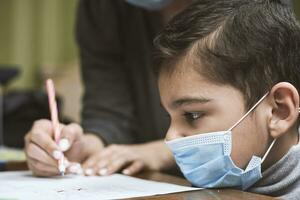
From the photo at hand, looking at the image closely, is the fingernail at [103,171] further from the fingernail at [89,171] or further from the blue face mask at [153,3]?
the blue face mask at [153,3]

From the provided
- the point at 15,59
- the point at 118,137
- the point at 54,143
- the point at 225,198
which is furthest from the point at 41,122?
the point at 15,59

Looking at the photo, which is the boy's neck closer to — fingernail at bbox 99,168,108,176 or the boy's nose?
the boy's nose

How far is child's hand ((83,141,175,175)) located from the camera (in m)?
1.11

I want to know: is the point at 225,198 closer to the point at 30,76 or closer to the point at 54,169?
the point at 54,169

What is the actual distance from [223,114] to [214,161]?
0.26 feet

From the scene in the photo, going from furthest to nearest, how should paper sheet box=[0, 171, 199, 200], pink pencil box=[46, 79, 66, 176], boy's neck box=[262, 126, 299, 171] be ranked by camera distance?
pink pencil box=[46, 79, 66, 176] < boy's neck box=[262, 126, 299, 171] < paper sheet box=[0, 171, 199, 200]

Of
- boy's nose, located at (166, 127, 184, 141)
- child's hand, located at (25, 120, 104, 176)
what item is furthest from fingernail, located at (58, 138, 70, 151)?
boy's nose, located at (166, 127, 184, 141)

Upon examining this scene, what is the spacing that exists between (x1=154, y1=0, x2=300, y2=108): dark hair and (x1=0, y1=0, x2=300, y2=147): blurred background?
192 centimetres

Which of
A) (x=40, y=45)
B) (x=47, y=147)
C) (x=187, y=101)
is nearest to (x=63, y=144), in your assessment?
(x=47, y=147)

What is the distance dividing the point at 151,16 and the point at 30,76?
184 centimetres

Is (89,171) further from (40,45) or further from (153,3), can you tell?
(40,45)

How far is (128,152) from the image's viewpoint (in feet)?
3.95

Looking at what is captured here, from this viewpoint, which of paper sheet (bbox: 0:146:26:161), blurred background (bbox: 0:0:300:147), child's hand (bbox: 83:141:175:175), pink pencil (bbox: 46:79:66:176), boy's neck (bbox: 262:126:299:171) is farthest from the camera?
blurred background (bbox: 0:0:300:147)

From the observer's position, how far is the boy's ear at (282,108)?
0.86 m
